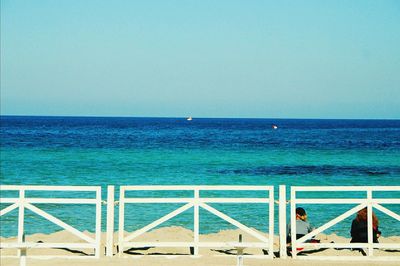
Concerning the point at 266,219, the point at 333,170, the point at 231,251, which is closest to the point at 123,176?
the point at 333,170

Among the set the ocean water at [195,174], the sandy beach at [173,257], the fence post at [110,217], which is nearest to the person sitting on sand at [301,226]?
the sandy beach at [173,257]

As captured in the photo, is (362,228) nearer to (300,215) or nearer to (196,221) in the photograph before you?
(300,215)

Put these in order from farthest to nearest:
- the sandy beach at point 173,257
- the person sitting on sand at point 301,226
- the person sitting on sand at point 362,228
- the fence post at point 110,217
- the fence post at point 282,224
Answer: the person sitting on sand at point 362,228 → the person sitting on sand at point 301,226 → the fence post at point 282,224 → the fence post at point 110,217 → the sandy beach at point 173,257

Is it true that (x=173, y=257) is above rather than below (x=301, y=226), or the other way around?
below

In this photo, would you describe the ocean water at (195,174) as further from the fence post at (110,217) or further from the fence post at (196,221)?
the fence post at (196,221)

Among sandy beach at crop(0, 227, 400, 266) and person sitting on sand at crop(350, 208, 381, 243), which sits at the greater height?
person sitting on sand at crop(350, 208, 381, 243)

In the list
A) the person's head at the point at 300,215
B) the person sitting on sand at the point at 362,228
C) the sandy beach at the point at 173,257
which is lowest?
the sandy beach at the point at 173,257

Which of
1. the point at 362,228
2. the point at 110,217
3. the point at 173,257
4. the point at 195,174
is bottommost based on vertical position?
the point at 195,174

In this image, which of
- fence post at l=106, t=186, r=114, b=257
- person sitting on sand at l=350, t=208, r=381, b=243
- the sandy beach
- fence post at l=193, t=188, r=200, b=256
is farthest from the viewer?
person sitting on sand at l=350, t=208, r=381, b=243

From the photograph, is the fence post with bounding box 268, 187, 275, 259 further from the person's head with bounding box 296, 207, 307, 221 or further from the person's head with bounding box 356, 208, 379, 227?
the person's head with bounding box 356, 208, 379, 227

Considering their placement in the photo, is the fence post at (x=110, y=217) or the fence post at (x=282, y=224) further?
the fence post at (x=282, y=224)

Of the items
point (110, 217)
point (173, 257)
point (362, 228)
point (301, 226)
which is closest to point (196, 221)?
point (173, 257)

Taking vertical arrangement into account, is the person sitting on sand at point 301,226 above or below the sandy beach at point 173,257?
above

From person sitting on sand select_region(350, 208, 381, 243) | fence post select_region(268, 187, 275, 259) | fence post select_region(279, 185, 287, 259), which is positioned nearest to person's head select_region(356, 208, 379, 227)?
person sitting on sand select_region(350, 208, 381, 243)
